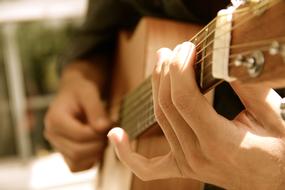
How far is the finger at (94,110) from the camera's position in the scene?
0.91m

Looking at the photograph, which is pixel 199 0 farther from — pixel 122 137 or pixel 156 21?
pixel 122 137

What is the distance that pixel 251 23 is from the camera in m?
0.41

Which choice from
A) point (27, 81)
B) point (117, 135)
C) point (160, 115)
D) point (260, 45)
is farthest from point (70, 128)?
point (27, 81)

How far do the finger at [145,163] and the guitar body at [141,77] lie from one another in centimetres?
7

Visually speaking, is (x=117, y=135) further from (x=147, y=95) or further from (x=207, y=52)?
(x=207, y=52)

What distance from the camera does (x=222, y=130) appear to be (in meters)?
0.47

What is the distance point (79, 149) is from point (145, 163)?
354 mm

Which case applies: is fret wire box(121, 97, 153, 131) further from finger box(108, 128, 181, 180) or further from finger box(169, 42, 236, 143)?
finger box(169, 42, 236, 143)

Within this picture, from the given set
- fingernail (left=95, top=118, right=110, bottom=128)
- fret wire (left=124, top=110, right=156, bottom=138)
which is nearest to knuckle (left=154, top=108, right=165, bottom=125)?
fret wire (left=124, top=110, right=156, bottom=138)

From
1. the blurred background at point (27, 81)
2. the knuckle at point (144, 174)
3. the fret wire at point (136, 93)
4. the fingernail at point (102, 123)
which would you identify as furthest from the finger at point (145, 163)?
the blurred background at point (27, 81)

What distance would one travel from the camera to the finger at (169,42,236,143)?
465 mm

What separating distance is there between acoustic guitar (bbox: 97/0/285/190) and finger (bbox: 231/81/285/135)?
0.03 metres

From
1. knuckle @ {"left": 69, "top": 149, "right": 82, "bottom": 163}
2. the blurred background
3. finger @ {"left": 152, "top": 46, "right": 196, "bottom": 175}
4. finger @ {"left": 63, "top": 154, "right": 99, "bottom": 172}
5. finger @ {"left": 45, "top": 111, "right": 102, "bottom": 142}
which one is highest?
finger @ {"left": 152, "top": 46, "right": 196, "bottom": 175}

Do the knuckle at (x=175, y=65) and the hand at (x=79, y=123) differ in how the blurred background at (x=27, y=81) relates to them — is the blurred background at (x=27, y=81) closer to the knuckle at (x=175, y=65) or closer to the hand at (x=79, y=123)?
the hand at (x=79, y=123)
